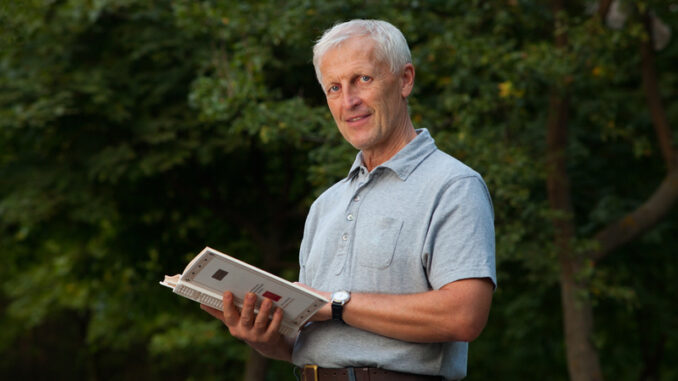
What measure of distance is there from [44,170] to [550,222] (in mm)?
4722

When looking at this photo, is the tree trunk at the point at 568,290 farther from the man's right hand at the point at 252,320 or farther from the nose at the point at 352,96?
the man's right hand at the point at 252,320

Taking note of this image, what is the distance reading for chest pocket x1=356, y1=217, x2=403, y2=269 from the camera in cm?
192

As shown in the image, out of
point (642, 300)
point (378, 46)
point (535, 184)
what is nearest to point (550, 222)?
point (535, 184)

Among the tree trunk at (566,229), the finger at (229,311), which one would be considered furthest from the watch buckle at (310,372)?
the tree trunk at (566,229)

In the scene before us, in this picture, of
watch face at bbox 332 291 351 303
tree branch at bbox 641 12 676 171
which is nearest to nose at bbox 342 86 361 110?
watch face at bbox 332 291 351 303

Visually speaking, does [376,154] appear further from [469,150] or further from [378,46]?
[469,150]

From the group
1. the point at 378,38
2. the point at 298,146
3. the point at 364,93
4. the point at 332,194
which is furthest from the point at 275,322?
the point at 298,146

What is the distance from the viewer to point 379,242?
194cm

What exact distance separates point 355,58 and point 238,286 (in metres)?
0.61

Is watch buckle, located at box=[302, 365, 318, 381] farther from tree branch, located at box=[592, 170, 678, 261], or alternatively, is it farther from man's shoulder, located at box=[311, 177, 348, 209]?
tree branch, located at box=[592, 170, 678, 261]

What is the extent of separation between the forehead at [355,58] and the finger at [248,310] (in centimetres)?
58

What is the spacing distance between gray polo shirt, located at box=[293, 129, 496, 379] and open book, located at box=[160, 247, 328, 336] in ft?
0.39

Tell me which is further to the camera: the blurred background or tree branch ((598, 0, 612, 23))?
tree branch ((598, 0, 612, 23))

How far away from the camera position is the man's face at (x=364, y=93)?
202 centimetres
